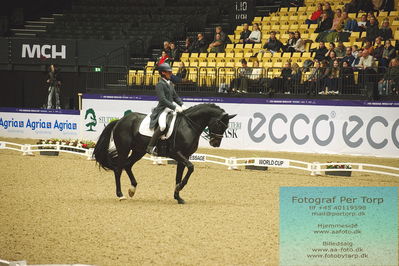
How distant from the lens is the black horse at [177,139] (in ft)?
45.0

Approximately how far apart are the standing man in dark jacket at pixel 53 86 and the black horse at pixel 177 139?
1493 cm

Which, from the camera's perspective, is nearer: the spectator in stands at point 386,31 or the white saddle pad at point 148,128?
the white saddle pad at point 148,128

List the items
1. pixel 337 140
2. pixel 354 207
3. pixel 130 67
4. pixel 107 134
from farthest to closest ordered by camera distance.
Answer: pixel 130 67 → pixel 337 140 → pixel 107 134 → pixel 354 207

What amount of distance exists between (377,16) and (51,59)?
1266 cm

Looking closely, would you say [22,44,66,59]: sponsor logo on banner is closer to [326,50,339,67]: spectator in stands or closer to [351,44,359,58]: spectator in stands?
[326,50,339,67]: spectator in stands

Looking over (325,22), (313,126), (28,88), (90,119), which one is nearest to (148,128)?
(313,126)

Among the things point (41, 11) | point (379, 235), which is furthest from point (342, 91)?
point (41, 11)

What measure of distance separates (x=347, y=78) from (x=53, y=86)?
1190cm

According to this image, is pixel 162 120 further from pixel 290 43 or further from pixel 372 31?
pixel 290 43

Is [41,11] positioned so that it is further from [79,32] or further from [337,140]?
[337,140]

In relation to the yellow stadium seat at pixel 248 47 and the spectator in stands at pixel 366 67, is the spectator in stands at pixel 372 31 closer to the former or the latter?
the spectator in stands at pixel 366 67

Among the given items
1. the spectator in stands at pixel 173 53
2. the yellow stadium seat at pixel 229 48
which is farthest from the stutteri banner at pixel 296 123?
the yellow stadium seat at pixel 229 48

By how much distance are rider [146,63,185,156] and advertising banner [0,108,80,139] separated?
42.0ft

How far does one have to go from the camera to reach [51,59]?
99.8 feet
